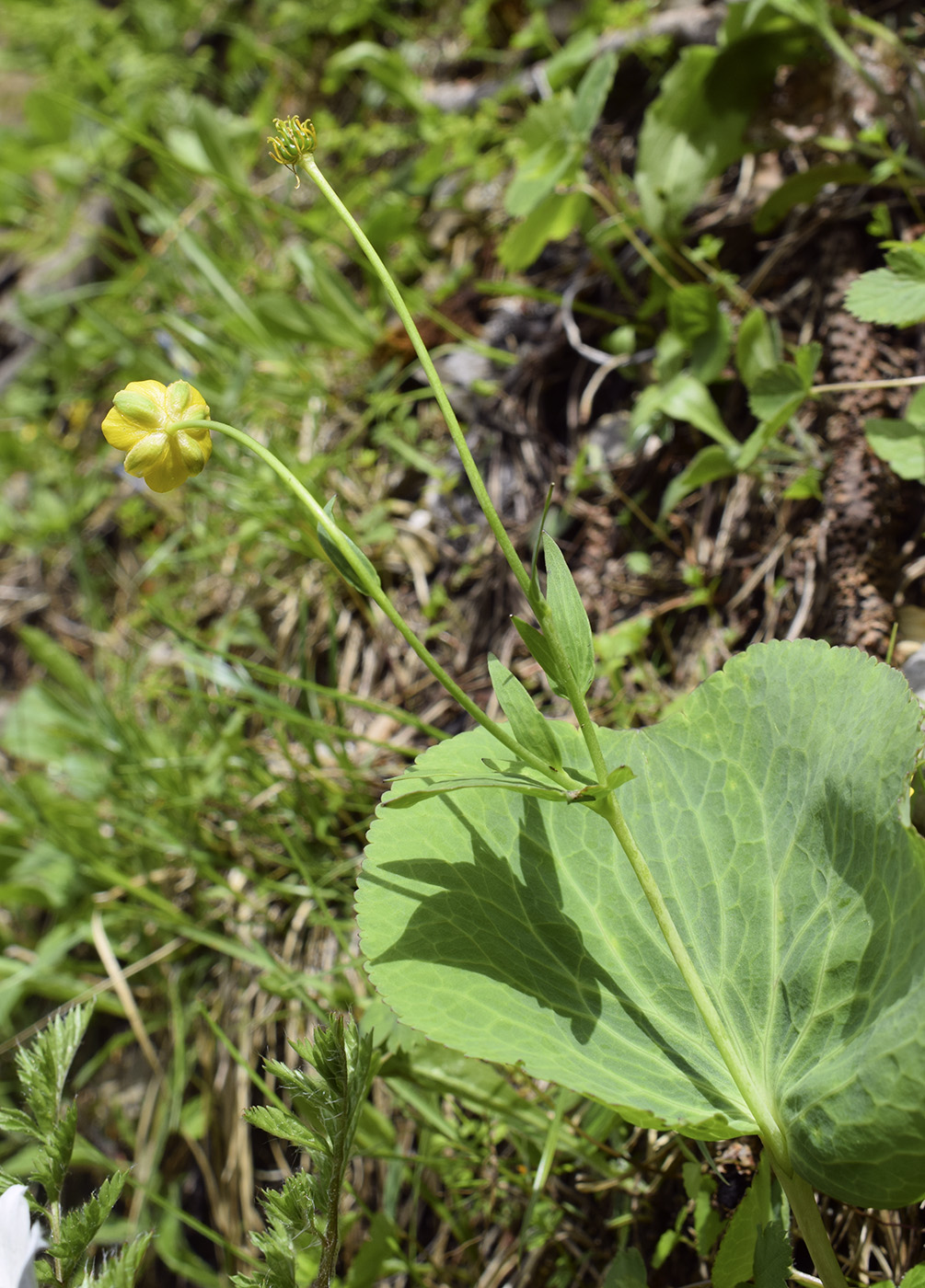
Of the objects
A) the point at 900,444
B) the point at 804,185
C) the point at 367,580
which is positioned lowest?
the point at 900,444

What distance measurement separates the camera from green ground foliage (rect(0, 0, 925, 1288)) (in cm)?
148

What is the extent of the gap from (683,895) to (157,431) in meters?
0.89

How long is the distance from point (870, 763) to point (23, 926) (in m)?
2.75

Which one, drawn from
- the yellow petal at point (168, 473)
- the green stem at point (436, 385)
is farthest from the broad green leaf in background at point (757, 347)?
the yellow petal at point (168, 473)

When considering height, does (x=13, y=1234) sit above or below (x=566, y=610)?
below

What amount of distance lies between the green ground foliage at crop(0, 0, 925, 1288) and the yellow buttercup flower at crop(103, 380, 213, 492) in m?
0.41

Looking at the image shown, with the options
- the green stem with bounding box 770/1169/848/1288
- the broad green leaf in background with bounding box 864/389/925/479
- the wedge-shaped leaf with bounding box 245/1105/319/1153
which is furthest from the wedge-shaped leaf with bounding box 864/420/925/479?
the wedge-shaped leaf with bounding box 245/1105/319/1153

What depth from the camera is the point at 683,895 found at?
3.86 ft

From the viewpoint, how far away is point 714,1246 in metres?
1.28

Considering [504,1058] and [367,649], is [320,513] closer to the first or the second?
[504,1058]

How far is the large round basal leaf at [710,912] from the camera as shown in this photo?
38.5 inches

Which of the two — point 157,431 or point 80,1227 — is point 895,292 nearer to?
point 157,431

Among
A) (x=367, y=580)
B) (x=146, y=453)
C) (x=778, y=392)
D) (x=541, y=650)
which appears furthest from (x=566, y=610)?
(x=778, y=392)

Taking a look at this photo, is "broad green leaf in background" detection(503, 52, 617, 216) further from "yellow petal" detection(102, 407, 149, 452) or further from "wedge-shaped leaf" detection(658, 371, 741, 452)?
"yellow petal" detection(102, 407, 149, 452)
